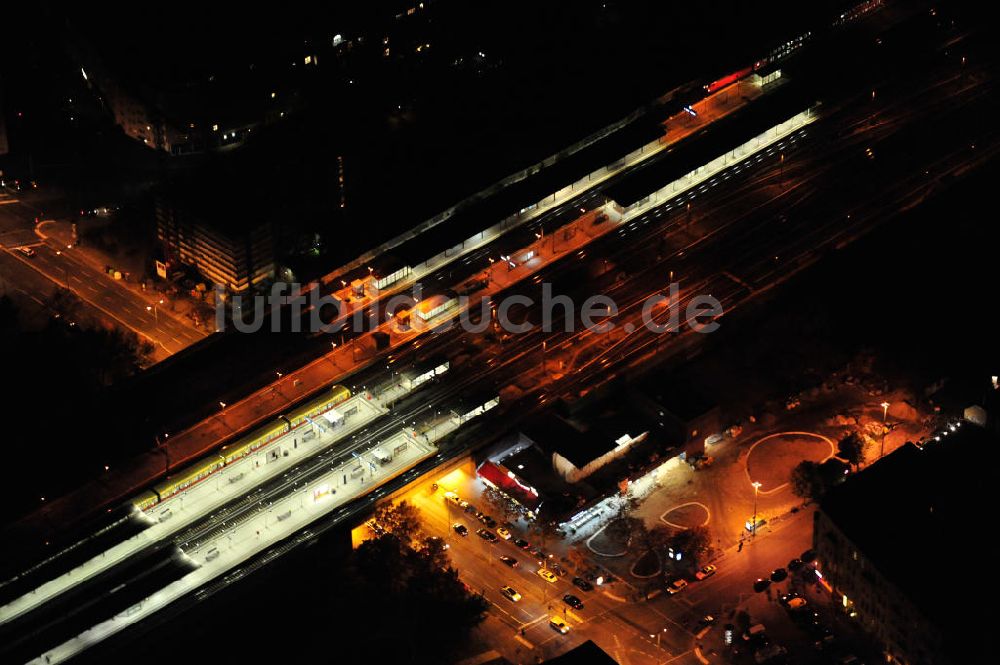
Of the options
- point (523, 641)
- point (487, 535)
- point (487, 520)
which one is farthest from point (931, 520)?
point (487, 520)

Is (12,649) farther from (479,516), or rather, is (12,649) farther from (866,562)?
(866,562)

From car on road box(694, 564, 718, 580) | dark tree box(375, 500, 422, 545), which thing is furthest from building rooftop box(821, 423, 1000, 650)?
dark tree box(375, 500, 422, 545)

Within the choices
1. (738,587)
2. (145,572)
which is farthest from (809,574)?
(145,572)

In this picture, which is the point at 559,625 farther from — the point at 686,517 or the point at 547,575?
the point at 686,517

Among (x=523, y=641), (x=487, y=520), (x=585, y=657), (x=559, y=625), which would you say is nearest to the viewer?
(x=585, y=657)

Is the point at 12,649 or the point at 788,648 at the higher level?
the point at 12,649

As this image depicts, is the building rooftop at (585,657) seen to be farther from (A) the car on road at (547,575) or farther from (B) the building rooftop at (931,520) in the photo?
(B) the building rooftop at (931,520)

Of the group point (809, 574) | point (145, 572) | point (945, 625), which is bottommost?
point (945, 625)
